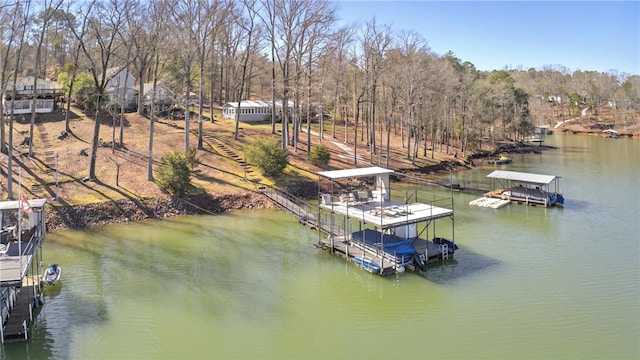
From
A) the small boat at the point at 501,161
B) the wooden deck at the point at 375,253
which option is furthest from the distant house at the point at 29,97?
the small boat at the point at 501,161

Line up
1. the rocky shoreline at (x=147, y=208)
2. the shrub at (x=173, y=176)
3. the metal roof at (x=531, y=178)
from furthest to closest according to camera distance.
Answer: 1. the metal roof at (x=531, y=178)
2. the shrub at (x=173, y=176)
3. the rocky shoreline at (x=147, y=208)

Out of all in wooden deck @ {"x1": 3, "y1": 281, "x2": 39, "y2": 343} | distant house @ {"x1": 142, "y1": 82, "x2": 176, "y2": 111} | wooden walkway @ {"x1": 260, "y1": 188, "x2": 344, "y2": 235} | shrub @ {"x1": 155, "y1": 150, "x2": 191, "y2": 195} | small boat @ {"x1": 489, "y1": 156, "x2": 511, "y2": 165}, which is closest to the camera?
wooden deck @ {"x1": 3, "y1": 281, "x2": 39, "y2": 343}

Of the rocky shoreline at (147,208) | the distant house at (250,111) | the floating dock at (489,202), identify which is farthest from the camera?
the distant house at (250,111)

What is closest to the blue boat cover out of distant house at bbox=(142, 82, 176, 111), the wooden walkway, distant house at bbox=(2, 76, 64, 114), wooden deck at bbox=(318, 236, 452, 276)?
wooden deck at bbox=(318, 236, 452, 276)

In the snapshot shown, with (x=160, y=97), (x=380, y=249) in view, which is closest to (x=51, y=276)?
(x=380, y=249)

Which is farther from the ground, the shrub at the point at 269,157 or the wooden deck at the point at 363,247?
the shrub at the point at 269,157

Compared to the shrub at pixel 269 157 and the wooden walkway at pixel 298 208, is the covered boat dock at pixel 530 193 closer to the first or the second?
the wooden walkway at pixel 298 208

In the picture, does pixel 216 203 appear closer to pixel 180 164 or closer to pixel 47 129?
pixel 180 164

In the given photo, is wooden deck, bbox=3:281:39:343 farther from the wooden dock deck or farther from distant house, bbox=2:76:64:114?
distant house, bbox=2:76:64:114
